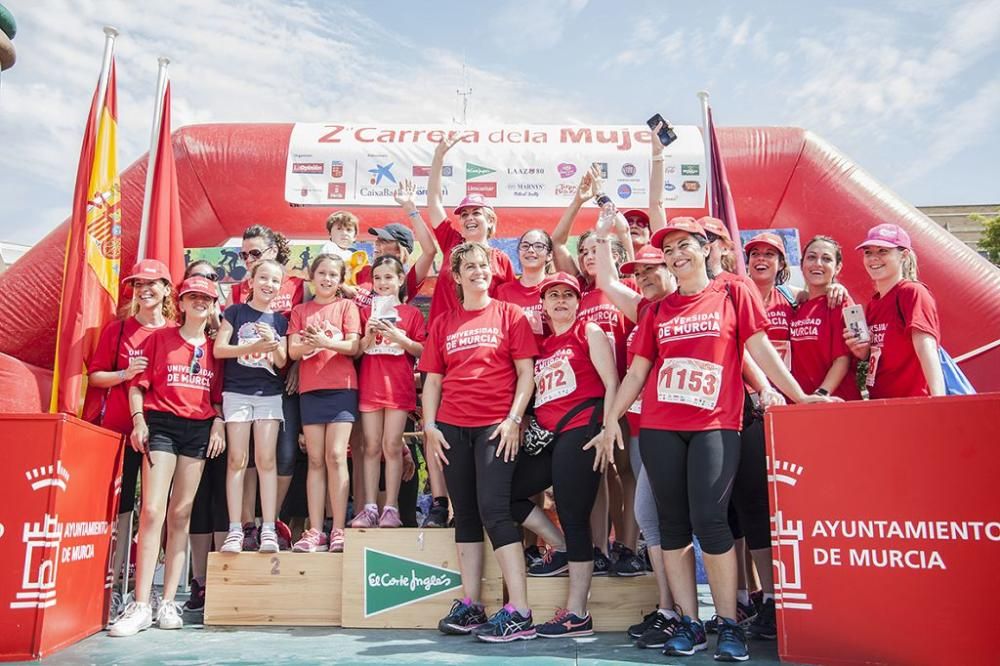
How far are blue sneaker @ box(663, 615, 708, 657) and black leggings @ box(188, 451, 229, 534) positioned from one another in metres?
2.49

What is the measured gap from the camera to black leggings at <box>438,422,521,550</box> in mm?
3486

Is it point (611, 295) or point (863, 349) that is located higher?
point (611, 295)

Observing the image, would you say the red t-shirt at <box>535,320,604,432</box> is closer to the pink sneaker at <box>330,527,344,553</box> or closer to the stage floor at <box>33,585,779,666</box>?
the stage floor at <box>33,585,779,666</box>

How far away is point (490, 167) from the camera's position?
23.8ft

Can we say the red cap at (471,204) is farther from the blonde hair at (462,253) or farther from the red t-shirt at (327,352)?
the red t-shirt at (327,352)

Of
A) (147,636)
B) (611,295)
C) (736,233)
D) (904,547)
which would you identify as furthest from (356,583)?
(736,233)

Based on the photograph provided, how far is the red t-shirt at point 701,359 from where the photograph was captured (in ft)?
10.2

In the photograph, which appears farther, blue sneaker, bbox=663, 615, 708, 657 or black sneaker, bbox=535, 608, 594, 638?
black sneaker, bbox=535, 608, 594, 638

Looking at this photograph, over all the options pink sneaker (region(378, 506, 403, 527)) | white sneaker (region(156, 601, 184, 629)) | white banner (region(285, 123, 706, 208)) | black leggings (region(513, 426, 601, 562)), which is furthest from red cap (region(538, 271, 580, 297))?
white banner (region(285, 123, 706, 208))

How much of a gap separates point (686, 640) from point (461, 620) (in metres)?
1.06

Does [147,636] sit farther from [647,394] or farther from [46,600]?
[647,394]

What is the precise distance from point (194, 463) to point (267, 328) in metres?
0.77

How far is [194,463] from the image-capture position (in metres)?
3.93

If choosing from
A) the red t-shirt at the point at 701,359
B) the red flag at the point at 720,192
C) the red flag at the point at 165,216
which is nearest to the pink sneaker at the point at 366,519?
the red t-shirt at the point at 701,359
